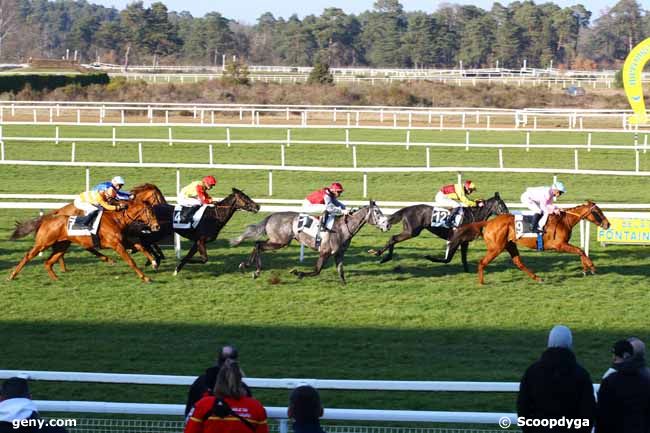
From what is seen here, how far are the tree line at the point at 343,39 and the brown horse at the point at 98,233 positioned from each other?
63231 millimetres

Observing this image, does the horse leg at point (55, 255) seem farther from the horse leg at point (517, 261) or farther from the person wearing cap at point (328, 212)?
the horse leg at point (517, 261)

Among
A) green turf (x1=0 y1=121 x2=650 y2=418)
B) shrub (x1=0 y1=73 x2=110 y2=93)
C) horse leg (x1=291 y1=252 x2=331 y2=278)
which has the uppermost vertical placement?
shrub (x1=0 y1=73 x2=110 y2=93)

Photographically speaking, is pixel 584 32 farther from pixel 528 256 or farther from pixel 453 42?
pixel 528 256

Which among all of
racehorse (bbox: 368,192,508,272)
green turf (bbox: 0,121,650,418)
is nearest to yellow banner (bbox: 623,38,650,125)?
green turf (bbox: 0,121,650,418)

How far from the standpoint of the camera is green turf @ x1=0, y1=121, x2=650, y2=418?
761 centimetres

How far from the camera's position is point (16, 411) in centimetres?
393

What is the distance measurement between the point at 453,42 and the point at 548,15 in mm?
11103

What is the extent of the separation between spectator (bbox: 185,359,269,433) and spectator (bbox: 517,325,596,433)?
1.13 metres

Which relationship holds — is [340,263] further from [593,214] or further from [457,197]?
[593,214]

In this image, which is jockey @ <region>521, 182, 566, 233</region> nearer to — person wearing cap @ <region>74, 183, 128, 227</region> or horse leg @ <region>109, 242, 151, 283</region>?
horse leg @ <region>109, 242, 151, 283</region>

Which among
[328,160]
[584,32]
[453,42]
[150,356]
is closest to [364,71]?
[453,42]

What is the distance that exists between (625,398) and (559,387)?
11.6 inches

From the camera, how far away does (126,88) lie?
4128 cm

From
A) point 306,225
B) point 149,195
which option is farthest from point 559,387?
point 149,195
